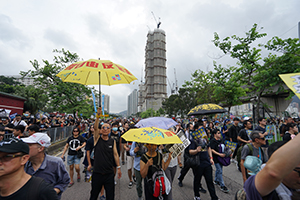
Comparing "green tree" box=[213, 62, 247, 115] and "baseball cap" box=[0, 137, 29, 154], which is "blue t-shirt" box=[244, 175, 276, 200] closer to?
"baseball cap" box=[0, 137, 29, 154]

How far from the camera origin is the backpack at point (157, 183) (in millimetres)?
2535

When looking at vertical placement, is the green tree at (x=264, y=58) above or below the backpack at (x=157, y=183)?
above

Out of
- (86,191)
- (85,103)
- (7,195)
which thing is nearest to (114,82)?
(7,195)

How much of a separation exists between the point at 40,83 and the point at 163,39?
3273 inches

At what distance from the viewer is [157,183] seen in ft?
8.34

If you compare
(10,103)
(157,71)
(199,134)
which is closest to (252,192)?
(199,134)

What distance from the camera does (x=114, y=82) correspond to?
3891 millimetres

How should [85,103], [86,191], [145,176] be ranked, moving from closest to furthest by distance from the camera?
[145,176] → [86,191] → [85,103]

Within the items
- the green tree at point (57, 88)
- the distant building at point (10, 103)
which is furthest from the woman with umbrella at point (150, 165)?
the distant building at point (10, 103)

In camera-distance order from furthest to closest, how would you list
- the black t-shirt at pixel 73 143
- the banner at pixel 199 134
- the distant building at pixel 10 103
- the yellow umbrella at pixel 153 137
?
the distant building at pixel 10 103 < the black t-shirt at pixel 73 143 < the banner at pixel 199 134 < the yellow umbrella at pixel 153 137

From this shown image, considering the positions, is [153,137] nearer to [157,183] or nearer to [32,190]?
[157,183]

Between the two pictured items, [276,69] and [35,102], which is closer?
[276,69]

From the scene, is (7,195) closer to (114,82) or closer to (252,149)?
(114,82)

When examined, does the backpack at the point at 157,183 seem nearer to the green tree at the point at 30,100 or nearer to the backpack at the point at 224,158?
the backpack at the point at 224,158
